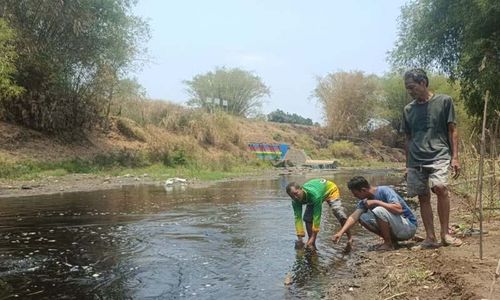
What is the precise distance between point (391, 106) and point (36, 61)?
42.3 m

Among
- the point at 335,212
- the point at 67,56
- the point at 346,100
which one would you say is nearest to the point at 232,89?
the point at 346,100

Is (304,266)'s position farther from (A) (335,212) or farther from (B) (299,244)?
(A) (335,212)

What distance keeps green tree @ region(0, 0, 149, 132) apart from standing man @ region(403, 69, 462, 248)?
18236 millimetres

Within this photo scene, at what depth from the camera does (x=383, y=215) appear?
6.76m

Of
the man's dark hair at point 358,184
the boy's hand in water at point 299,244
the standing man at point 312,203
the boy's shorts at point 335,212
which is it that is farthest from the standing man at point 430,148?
the boy's hand in water at point 299,244

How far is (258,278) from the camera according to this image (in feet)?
18.7

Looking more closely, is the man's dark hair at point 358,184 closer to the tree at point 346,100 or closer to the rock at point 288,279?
the rock at point 288,279

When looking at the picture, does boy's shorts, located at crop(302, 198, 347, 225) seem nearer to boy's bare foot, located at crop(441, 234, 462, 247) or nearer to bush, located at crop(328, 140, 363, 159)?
boy's bare foot, located at crop(441, 234, 462, 247)

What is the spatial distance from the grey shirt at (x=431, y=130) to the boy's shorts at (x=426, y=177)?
0.21 feet

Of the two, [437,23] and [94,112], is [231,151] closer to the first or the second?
[94,112]

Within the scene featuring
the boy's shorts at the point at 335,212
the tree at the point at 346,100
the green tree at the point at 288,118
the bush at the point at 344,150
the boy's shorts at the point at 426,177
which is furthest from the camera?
the green tree at the point at 288,118

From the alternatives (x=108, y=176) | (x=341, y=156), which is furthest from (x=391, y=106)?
(x=108, y=176)

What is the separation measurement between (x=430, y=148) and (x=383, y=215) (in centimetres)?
109

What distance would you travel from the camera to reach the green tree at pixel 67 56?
2181 cm
